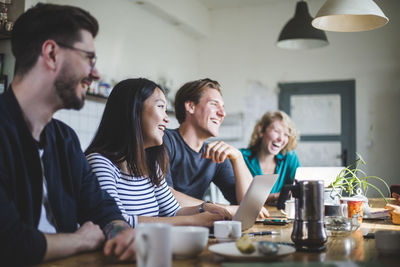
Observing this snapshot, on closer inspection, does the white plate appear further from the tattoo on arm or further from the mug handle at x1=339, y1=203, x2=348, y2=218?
the mug handle at x1=339, y1=203, x2=348, y2=218

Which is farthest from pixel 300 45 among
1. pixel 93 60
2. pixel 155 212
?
pixel 93 60

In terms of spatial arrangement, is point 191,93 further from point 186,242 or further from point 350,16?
point 186,242

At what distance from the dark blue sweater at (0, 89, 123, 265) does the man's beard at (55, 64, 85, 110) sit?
0.39 feet

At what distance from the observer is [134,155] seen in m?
1.74

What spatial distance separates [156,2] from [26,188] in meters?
3.83

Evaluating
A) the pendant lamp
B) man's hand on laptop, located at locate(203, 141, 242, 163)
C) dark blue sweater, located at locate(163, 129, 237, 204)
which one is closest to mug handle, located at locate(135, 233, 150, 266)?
man's hand on laptop, located at locate(203, 141, 242, 163)

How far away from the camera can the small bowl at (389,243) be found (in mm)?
1137

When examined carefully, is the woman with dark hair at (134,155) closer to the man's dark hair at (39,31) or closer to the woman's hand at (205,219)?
the woman's hand at (205,219)

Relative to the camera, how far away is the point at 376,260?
3.54 ft

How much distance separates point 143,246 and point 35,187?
469 millimetres

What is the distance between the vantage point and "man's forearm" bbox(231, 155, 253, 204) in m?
2.60

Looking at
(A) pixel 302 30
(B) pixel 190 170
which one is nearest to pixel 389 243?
(B) pixel 190 170

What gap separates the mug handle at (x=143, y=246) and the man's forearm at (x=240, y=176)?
1.73m

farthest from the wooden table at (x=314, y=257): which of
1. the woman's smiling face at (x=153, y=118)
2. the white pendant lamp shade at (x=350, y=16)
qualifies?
the white pendant lamp shade at (x=350, y=16)
